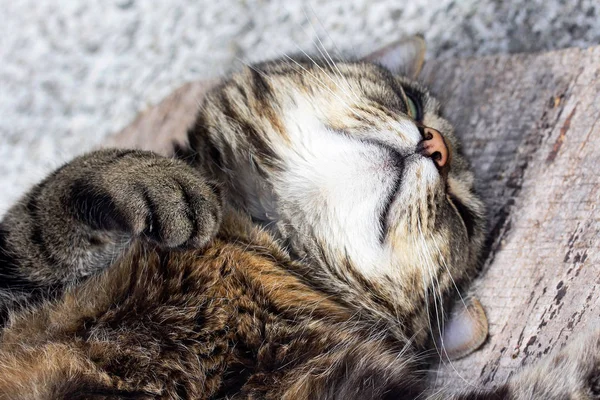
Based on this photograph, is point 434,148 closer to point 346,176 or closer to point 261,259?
point 346,176

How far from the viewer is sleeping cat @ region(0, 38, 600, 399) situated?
3.28 feet

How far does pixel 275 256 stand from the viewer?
1220 millimetres

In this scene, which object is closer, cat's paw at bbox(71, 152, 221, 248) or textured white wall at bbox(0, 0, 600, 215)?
cat's paw at bbox(71, 152, 221, 248)

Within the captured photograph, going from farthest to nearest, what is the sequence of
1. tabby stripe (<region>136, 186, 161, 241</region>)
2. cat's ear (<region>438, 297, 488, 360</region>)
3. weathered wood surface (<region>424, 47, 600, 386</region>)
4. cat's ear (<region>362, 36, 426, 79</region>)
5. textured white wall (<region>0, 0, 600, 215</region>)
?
1. textured white wall (<region>0, 0, 600, 215</region>)
2. cat's ear (<region>362, 36, 426, 79</region>)
3. cat's ear (<region>438, 297, 488, 360</region>)
4. weathered wood surface (<region>424, 47, 600, 386</region>)
5. tabby stripe (<region>136, 186, 161, 241</region>)

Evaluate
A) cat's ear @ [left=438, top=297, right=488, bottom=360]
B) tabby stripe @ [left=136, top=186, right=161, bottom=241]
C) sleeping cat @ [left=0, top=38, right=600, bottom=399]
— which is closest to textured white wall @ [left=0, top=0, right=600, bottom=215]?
sleeping cat @ [left=0, top=38, right=600, bottom=399]

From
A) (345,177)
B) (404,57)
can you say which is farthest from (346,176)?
(404,57)

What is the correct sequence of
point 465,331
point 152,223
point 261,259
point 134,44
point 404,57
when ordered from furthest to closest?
point 134,44 → point 404,57 → point 465,331 → point 261,259 → point 152,223

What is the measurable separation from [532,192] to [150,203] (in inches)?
33.3

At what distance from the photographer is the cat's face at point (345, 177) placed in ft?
3.99

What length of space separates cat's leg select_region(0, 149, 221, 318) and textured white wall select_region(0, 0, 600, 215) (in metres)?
0.99

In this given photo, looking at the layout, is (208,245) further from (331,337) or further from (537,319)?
(537,319)

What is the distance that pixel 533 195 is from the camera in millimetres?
1389

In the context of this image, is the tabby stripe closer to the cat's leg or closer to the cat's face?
the cat's leg

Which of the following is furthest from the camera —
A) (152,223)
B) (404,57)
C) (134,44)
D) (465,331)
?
(134,44)
